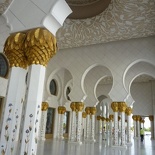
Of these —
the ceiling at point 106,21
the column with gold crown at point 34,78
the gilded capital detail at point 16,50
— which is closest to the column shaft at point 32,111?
the column with gold crown at point 34,78

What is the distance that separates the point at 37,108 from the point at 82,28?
17.7 ft

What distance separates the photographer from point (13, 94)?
7.93ft

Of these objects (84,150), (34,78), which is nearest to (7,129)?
(34,78)

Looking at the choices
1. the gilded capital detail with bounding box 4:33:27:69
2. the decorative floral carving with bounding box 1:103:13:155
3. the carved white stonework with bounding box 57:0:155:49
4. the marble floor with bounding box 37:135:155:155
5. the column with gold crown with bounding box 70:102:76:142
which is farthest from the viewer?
the column with gold crown with bounding box 70:102:76:142

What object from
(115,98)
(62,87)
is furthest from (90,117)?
(115,98)

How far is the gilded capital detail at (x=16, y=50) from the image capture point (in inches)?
95.2

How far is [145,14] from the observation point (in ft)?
19.2

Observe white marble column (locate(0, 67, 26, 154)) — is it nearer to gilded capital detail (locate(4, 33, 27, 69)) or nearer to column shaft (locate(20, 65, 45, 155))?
gilded capital detail (locate(4, 33, 27, 69))

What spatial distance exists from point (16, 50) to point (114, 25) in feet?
16.2

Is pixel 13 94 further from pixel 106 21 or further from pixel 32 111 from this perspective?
pixel 106 21

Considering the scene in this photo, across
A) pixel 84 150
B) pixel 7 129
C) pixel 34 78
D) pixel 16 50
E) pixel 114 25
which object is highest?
pixel 114 25

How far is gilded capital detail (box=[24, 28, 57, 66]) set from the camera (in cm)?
230

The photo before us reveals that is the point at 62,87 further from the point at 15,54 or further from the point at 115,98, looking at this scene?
the point at 15,54

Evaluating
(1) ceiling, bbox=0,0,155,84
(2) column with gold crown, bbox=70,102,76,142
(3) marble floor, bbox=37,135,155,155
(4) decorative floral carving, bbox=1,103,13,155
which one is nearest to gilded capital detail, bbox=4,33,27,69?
(4) decorative floral carving, bbox=1,103,13,155
